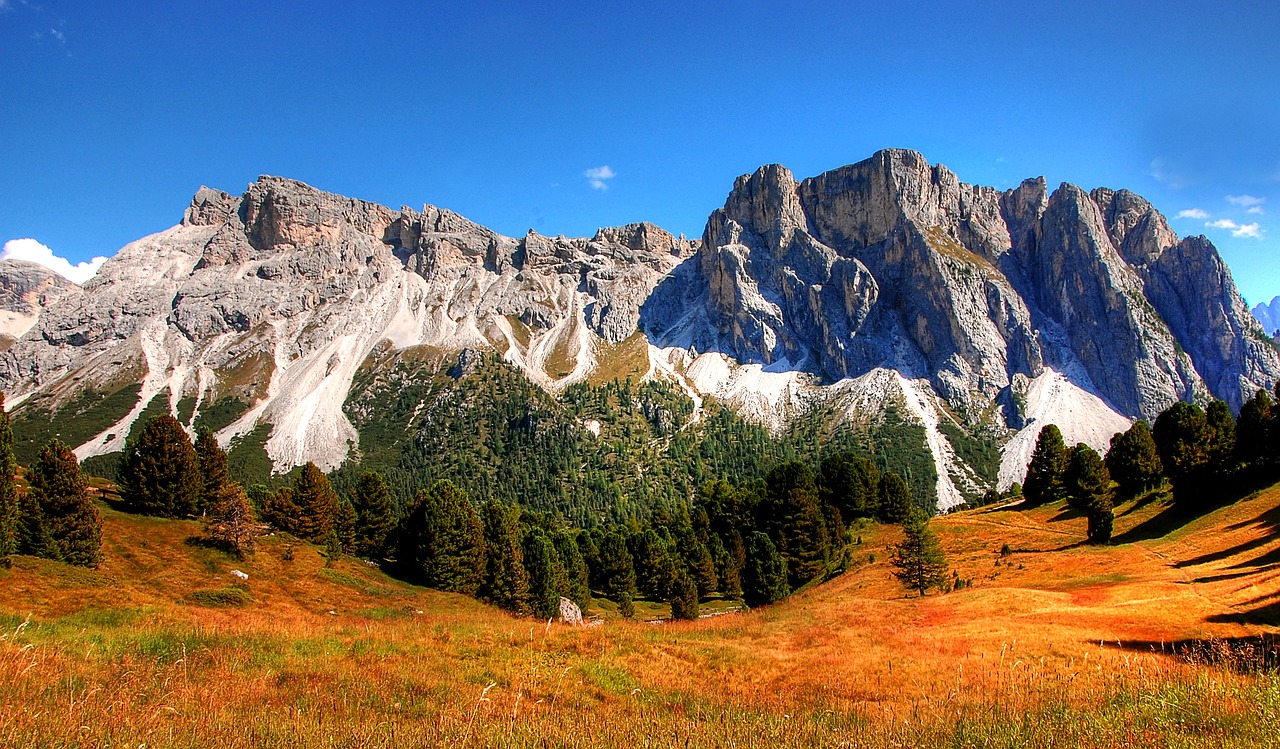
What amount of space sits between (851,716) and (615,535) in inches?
2354

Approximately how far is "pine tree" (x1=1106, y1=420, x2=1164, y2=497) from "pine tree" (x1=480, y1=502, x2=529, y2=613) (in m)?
61.2

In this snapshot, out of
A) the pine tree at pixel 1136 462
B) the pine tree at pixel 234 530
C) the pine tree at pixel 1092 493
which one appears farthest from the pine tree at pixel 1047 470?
the pine tree at pixel 234 530

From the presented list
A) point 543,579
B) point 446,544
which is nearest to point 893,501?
point 543,579

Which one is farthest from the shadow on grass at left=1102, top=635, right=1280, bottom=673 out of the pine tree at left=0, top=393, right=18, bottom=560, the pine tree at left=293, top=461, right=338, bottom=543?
the pine tree at left=293, top=461, right=338, bottom=543

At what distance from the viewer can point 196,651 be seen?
38.1 feet

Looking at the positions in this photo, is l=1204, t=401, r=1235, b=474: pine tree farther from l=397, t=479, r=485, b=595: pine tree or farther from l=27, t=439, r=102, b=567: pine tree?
l=27, t=439, r=102, b=567: pine tree

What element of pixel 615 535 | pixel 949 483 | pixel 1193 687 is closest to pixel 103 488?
pixel 615 535

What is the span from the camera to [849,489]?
250 feet

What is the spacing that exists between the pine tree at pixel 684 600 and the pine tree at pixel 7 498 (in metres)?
42.5

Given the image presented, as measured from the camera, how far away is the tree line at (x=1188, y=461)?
4956 cm

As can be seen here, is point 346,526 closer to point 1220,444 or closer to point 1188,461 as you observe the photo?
point 1188,461

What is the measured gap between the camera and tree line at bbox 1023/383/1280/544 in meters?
49.6

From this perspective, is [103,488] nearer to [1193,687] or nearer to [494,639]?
[494,639]

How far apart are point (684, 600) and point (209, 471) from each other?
132 ft
